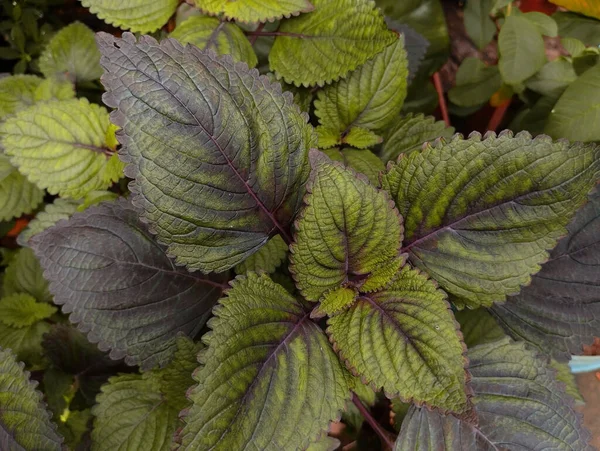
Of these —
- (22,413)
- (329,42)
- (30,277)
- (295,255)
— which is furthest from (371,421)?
(30,277)

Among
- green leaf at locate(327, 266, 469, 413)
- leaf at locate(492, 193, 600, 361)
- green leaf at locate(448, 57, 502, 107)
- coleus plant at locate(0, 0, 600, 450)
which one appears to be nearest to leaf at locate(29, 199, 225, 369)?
coleus plant at locate(0, 0, 600, 450)

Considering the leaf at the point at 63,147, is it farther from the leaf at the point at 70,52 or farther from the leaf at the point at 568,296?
the leaf at the point at 568,296

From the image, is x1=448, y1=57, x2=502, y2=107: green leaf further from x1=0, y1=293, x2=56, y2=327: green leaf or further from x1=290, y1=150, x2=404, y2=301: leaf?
x1=0, y1=293, x2=56, y2=327: green leaf

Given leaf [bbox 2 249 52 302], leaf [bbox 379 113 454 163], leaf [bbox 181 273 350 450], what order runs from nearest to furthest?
1. leaf [bbox 181 273 350 450]
2. leaf [bbox 379 113 454 163]
3. leaf [bbox 2 249 52 302]

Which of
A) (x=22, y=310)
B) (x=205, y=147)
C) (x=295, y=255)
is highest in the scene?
(x=205, y=147)

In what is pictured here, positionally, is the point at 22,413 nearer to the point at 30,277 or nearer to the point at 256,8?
the point at 30,277

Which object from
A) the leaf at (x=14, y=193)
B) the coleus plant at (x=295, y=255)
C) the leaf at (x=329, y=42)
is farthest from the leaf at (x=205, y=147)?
the leaf at (x=14, y=193)

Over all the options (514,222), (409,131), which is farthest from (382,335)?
(409,131)

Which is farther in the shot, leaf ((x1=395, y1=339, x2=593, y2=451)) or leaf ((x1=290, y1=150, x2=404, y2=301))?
leaf ((x1=395, y1=339, x2=593, y2=451))
